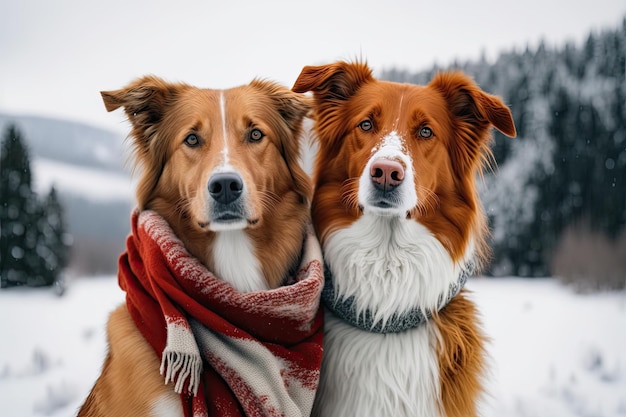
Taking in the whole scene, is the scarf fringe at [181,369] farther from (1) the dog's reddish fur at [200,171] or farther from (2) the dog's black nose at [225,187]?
(2) the dog's black nose at [225,187]

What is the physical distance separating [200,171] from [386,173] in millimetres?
721

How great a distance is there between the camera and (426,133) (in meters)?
2.34

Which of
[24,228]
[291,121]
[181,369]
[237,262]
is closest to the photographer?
[181,369]

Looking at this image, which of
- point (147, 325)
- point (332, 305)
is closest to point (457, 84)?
point (332, 305)

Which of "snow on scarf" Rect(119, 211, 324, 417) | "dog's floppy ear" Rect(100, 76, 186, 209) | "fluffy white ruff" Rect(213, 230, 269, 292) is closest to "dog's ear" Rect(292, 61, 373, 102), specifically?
"dog's floppy ear" Rect(100, 76, 186, 209)

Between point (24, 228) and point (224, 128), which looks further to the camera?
point (24, 228)

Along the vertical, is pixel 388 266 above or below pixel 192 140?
below

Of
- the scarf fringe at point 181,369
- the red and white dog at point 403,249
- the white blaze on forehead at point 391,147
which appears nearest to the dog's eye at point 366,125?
the red and white dog at point 403,249

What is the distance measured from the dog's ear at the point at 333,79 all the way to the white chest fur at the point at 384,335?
631 millimetres

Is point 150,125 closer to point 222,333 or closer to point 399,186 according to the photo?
point 222,333

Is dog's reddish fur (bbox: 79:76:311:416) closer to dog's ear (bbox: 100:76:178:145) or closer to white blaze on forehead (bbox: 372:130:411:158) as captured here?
dog's ear (bbox: 100:76:178:145)

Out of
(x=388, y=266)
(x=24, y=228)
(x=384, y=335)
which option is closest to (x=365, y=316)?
(x=384, y=335)

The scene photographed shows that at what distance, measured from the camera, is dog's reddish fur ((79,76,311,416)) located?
208 cm

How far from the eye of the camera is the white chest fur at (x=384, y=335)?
2295 millimetres
